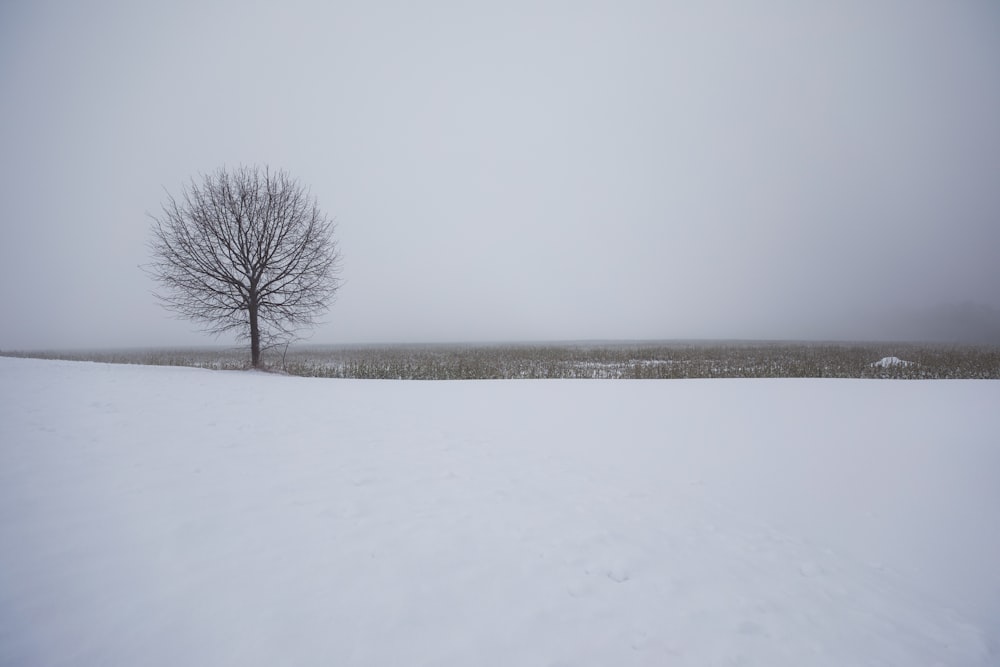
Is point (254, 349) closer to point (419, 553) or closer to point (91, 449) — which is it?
point (91, 449)

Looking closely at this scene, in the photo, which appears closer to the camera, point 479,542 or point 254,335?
point 479,542

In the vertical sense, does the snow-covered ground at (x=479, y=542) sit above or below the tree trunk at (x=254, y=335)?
below

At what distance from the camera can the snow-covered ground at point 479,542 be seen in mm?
2066

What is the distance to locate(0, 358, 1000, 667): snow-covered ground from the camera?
81.4 inches

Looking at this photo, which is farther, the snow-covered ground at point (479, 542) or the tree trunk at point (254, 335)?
the tree trunk at point (254, 335)

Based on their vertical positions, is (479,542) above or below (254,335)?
below

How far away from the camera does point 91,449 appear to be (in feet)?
14.1

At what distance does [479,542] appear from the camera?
302 cm

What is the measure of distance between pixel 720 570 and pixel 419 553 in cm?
248

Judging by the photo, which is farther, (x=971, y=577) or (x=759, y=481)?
(x=759, y=481)

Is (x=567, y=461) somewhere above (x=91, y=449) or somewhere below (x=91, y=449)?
below

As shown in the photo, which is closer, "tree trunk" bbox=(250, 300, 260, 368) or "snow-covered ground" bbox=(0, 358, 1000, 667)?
"snow-covered ground" bbox=(0, 358, 1000, 667)

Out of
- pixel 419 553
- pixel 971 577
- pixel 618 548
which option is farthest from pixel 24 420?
pixel 971 577

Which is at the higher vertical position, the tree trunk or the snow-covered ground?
the tree trunk
